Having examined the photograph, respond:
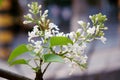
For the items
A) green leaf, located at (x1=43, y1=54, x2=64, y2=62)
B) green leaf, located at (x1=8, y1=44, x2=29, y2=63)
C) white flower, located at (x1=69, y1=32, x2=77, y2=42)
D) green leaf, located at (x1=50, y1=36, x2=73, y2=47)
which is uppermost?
white flower, located at (x1=69, y1=32, x2=77, y2=42)

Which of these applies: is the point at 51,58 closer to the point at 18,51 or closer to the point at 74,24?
the point at 18,51

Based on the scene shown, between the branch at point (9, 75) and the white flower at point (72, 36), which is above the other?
the white flower at point (72, 36)

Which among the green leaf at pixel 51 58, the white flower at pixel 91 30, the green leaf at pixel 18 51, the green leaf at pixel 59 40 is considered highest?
the white flower at pixel 91 30

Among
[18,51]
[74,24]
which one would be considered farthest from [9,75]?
[74,24]

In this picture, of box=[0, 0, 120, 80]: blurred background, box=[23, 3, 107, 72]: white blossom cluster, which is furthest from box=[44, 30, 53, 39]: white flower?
box=[0, 0, 120, 80]: blurred background

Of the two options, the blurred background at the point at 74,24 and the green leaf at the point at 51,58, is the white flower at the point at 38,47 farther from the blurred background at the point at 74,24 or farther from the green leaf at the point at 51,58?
the blurred background at the point at 74,24

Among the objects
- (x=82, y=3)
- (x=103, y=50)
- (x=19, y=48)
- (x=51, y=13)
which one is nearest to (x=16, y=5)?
(x=51, y=13)

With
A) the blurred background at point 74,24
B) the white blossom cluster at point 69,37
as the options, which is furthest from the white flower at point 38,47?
the blurred background at point 74,24

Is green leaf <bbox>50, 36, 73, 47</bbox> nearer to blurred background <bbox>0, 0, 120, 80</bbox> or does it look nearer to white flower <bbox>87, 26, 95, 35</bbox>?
white flower <bbox>87, 26, 95, 35</bbox>
